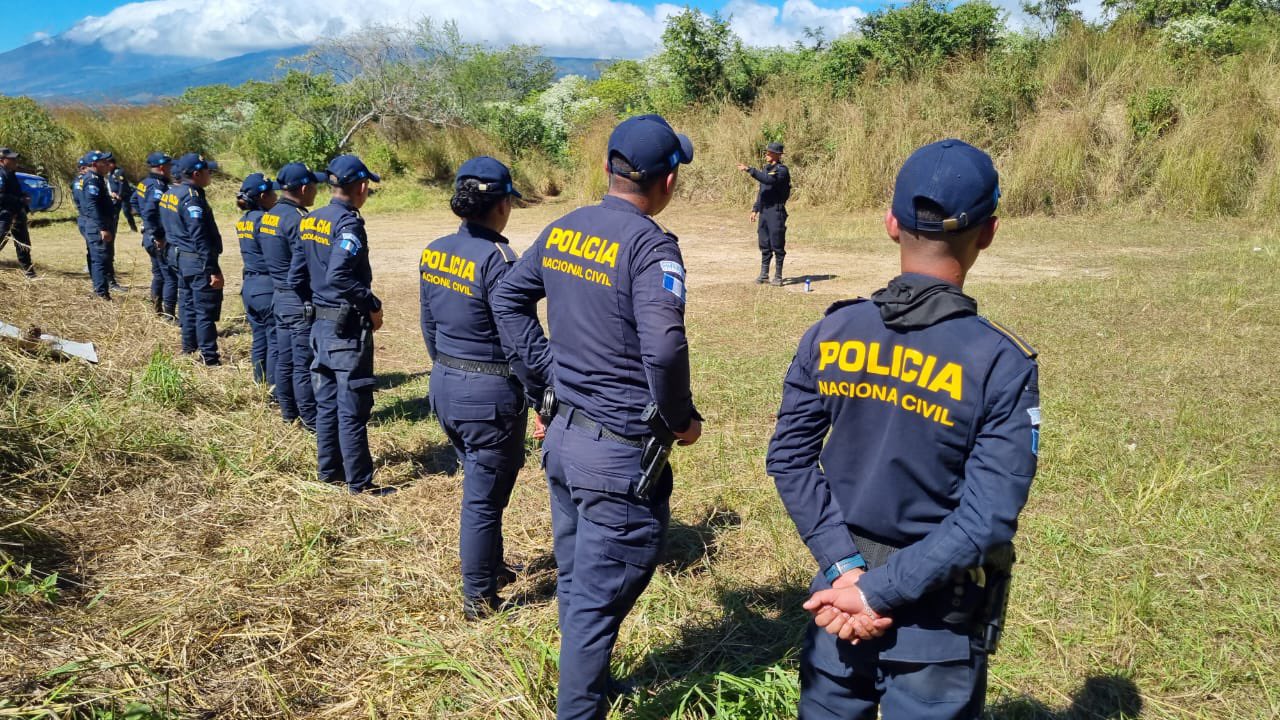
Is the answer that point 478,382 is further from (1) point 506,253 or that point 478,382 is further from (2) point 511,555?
(2) point 511,555

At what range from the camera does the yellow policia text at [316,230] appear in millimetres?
4836

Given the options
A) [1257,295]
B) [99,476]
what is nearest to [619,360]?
[99,476]

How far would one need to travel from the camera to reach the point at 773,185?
11219mm

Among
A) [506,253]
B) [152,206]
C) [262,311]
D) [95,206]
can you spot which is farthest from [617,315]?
[95,206]

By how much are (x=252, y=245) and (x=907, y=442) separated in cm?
606

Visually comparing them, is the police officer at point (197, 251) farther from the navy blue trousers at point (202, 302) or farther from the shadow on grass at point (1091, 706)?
the shadow on grass at point (1091, 706)

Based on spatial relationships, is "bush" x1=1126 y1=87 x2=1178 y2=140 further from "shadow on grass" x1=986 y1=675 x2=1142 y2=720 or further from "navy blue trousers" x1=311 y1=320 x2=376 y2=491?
"navy blue trousers" x1=311 y1=320 x2=376 y2=491

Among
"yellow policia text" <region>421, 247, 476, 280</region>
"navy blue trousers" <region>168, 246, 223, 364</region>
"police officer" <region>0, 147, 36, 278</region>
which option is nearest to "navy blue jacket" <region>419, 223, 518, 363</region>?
"yellow policia text" <region>421, 247, 476, 280</region>

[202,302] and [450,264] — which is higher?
[450,264]

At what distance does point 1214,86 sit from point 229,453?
59.5ft

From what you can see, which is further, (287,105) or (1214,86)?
(287,105)

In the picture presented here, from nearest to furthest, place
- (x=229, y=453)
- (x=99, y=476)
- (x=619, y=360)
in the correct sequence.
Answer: (x=619, y=360), (x=99, y=476), (x=229, y=453)

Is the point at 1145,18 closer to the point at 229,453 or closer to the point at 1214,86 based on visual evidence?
the point at 1214,86

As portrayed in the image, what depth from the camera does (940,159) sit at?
69.1 inches
